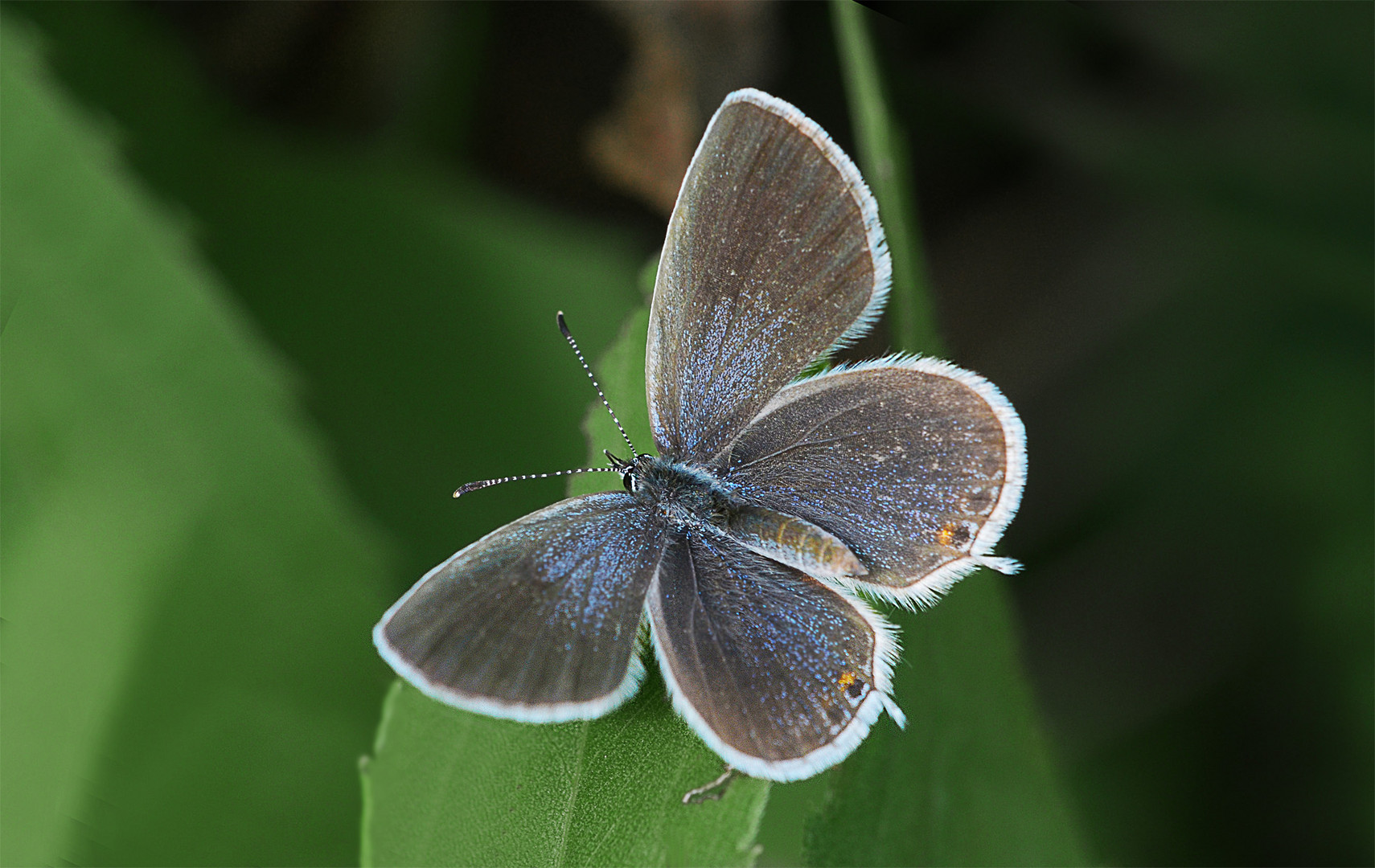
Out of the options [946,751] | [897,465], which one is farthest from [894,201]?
[946,751]

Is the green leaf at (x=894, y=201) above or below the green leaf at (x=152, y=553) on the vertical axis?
above

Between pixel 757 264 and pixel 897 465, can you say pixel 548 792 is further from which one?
pixel 757 264

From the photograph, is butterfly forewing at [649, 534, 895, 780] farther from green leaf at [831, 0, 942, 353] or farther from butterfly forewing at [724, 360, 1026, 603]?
green leaf at [831, 0, 942, 353]

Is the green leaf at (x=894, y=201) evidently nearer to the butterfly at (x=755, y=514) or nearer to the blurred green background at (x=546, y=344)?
the butterfly at (x=755, y=514)

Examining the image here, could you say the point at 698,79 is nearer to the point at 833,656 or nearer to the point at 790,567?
the point at 790,567

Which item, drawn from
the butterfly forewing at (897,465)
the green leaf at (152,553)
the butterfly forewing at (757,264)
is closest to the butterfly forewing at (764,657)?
the butterfly forewing at (897,465)

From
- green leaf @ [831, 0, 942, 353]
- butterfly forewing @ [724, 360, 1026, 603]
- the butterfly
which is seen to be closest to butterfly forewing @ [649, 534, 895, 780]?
the butterfly
